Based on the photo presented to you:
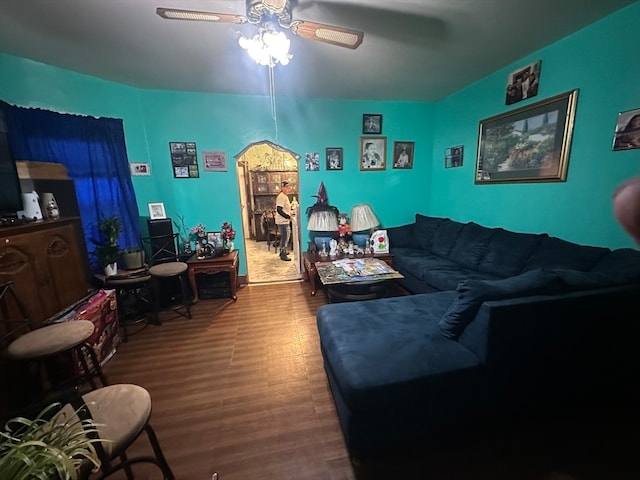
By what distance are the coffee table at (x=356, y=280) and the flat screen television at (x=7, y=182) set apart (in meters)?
2.39

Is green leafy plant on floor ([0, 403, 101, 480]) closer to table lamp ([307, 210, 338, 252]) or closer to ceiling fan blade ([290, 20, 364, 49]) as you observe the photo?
ceiling fan blade ([290, 20, 364, 49])

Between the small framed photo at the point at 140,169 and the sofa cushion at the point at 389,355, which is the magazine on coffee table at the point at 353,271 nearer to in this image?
the sofa cushion at the point at 389,355

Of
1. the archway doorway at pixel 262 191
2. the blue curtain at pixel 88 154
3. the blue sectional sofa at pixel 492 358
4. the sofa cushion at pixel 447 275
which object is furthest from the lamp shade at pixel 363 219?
the archway doorway at pixel 262 191

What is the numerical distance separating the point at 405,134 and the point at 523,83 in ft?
5.07

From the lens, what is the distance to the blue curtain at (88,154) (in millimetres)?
2191

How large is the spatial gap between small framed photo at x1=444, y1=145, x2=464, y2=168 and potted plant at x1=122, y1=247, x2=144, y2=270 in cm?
416

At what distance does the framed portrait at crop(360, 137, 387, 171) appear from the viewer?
150 inches

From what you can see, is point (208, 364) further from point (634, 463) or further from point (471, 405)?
point (634, 463)

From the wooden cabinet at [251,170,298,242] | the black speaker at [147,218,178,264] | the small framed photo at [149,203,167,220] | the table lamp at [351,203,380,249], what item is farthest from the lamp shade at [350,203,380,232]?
the wooden cabinet at [251,170,298,242]

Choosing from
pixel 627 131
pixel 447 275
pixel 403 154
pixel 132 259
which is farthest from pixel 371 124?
pixel 132 259

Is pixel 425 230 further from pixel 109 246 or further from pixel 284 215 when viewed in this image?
pixel 109 246

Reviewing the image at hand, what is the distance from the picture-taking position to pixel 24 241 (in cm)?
170

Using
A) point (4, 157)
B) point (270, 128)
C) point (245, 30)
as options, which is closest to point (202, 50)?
point (245, 30)

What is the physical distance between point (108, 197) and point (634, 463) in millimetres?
4513
